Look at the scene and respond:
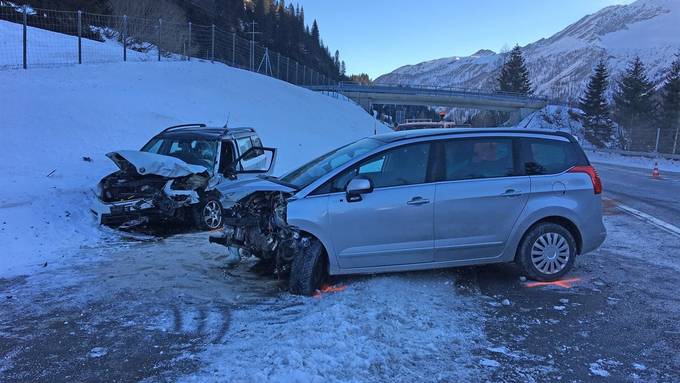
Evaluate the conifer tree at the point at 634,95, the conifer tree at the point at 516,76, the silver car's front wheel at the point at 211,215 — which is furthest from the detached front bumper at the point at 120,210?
the conifer tree at the point at 516,76

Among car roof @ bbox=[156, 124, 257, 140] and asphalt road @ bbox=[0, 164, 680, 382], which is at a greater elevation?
car roof @ bbox=[156, 124, 257, 140]

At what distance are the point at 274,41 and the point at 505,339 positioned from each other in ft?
380

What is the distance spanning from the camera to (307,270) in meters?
5.24

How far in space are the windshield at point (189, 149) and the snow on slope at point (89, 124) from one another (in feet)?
5.18

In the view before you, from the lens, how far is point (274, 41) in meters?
114

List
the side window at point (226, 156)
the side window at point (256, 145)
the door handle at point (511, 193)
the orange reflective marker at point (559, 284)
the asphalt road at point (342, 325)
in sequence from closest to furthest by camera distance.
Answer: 1. the asphalt road at point (342, 325)
2. the door handle at point (511, 193)
3. the orange reflective marker at point (559, 284)
4. the side window at point (226, 156)
5. the side window at point (256, 145)

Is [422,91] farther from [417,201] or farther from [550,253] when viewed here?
[417,201]

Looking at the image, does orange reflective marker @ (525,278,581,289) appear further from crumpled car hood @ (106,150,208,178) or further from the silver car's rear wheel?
crumpled car hood @ (106,150,208,178)

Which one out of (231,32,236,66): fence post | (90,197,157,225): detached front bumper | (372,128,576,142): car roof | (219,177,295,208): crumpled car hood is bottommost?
(90,197,157,225): detached front bumper

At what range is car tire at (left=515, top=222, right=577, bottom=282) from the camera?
5.73m

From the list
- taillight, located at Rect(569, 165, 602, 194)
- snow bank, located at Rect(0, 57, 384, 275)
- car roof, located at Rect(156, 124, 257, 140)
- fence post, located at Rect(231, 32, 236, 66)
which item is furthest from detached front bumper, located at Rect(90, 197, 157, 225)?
fence post, located at Rect(231, 32, 236, 66)

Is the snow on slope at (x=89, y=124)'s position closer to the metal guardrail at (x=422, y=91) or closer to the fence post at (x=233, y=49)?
the fence post at (x=233, y=49)

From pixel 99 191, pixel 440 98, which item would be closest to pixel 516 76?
pixel 440 98

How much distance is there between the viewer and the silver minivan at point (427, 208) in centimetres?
529
